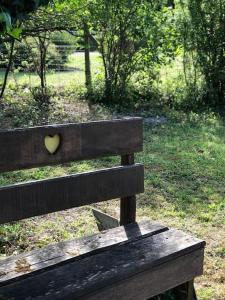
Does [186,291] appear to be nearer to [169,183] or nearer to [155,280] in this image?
[155,280]

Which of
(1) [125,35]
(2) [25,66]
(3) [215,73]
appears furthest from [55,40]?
(3) [215,73]

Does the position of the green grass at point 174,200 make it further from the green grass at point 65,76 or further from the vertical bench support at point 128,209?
the green grass at point 65,76

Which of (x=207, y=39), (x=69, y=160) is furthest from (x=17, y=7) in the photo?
(x=207, y=39)

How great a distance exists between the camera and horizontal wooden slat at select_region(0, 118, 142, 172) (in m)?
2.66

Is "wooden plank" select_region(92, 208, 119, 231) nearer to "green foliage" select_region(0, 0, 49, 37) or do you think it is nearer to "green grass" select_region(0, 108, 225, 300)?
"green grass" select_region(0, 108, 225, 300)

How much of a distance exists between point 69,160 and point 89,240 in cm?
46

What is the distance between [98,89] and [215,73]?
7.93 ft

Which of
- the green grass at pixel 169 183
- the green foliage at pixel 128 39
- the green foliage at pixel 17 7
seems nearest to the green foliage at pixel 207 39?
the green foliage at pixel 128 39

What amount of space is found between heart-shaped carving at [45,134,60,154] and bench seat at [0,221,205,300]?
1.70 ft

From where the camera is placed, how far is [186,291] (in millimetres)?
3018

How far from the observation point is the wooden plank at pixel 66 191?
8.80 ft

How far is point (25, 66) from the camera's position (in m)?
11.1

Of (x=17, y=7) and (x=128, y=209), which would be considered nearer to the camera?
(x=17, y=7)

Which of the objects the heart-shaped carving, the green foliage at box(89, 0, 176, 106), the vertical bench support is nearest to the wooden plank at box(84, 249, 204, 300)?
the vertical bench support
